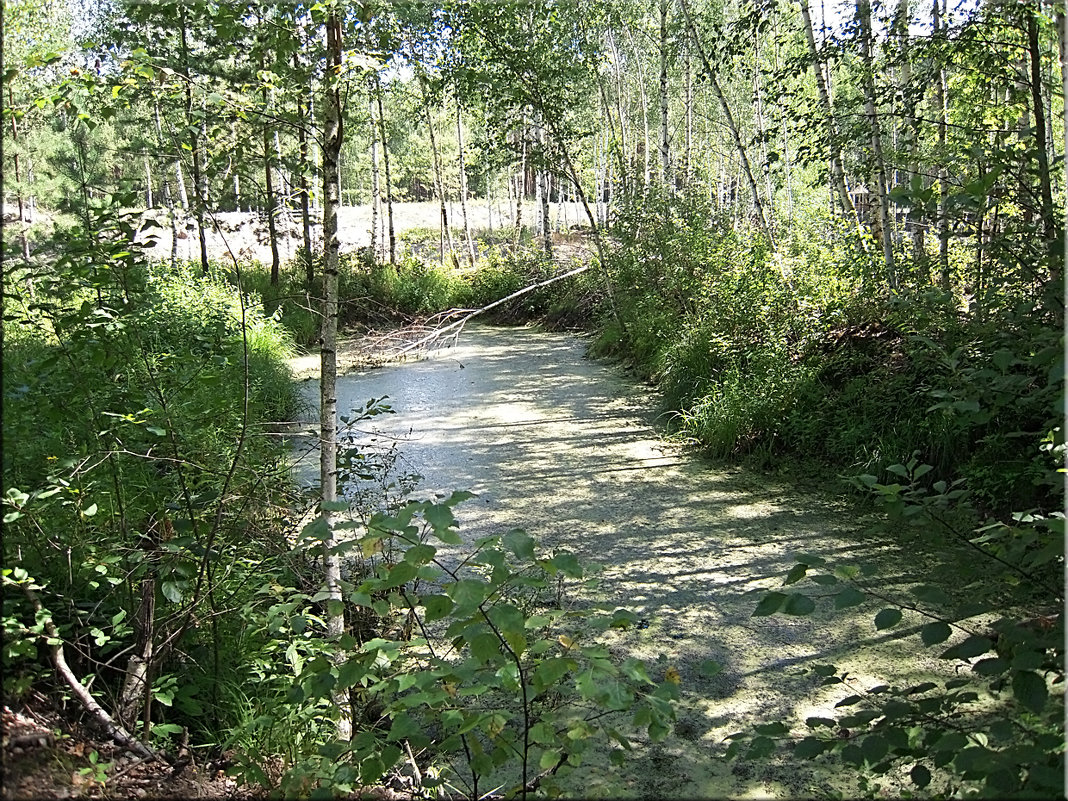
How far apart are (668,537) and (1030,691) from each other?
2564 millimetres

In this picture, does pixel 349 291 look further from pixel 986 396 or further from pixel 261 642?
pixel 986 396

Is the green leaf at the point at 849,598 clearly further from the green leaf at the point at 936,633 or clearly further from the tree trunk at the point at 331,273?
the tree trunk at the point at 331,273

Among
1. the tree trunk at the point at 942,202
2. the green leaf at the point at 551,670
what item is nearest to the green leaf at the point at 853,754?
the green leaf at the point at 551,670

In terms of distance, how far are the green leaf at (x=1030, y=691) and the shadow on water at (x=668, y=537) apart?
2.96ft

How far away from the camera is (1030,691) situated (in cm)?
124

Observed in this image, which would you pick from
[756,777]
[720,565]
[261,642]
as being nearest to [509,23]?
[720,565]

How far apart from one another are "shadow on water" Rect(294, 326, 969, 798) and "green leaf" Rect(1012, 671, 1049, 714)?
90cm

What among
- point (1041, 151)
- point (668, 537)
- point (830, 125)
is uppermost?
point (830, 125)

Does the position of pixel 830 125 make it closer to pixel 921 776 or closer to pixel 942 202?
pixel 942 202

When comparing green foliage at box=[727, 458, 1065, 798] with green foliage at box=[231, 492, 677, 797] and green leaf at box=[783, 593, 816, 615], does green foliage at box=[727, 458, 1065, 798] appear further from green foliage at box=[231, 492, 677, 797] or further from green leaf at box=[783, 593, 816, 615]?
green foliage at box=[231, 492, 677, 797]

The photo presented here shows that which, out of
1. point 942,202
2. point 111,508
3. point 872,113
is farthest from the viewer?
point 872,113

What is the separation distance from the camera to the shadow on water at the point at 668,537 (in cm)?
221

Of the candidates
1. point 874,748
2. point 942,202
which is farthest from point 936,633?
point 942,202

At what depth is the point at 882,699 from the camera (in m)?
2.33
